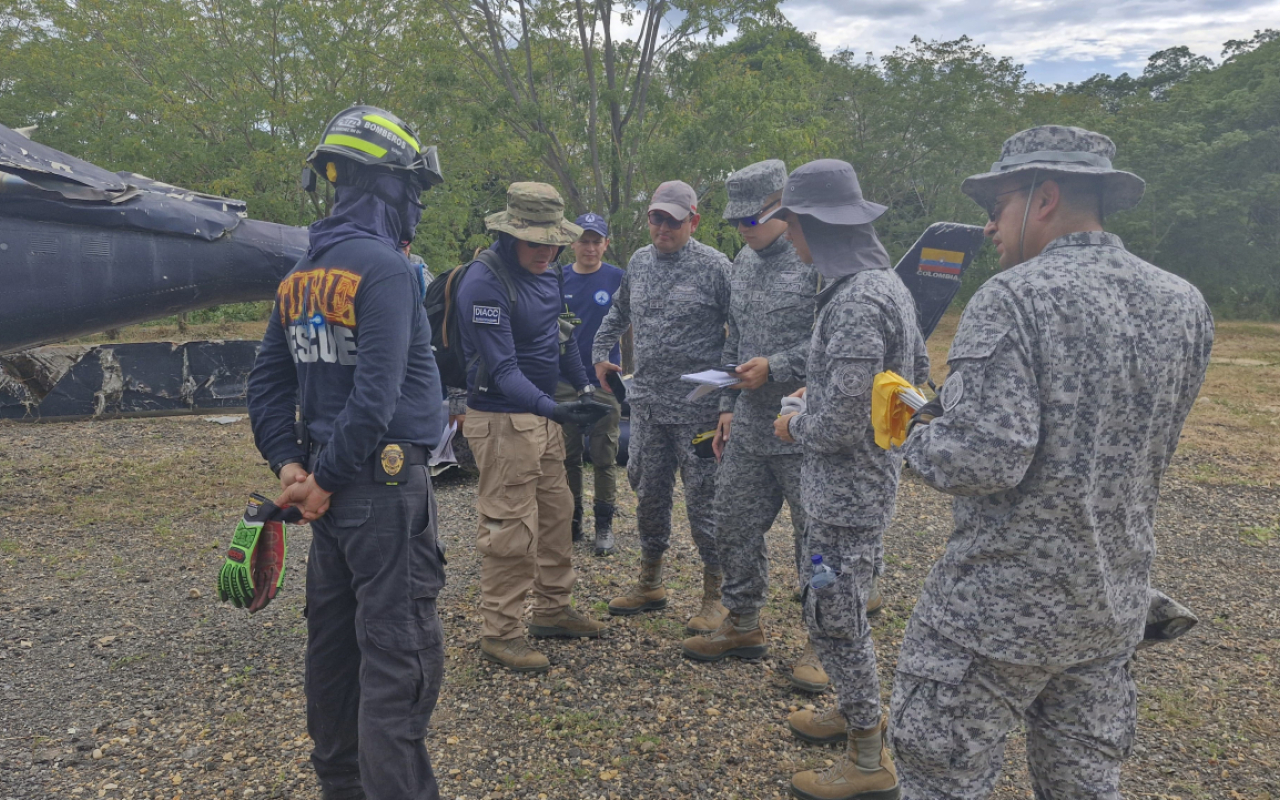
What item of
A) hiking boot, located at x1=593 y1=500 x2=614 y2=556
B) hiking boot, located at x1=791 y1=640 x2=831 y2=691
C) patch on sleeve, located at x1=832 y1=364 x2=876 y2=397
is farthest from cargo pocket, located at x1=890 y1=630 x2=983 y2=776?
hiking boot, located at x1=593 y1=500 x2=614 y2=556

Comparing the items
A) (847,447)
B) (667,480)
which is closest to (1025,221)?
(847,447)

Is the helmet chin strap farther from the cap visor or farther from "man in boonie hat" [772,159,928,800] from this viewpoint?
the cap visor

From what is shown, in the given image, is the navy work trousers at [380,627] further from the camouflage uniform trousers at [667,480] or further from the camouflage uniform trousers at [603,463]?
the camouflage uniform trousers at [603,463]

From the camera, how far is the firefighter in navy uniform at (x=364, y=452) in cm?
234

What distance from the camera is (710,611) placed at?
163 inches

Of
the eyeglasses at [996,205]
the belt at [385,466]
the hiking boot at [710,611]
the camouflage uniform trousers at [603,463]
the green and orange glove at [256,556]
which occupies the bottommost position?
the hiking boot at [710,611]

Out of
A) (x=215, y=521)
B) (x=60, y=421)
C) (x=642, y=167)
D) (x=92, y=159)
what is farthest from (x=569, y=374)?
(x=92, y=159)

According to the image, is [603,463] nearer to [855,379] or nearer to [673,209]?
[673,209]

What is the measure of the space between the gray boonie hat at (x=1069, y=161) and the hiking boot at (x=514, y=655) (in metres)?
2.74

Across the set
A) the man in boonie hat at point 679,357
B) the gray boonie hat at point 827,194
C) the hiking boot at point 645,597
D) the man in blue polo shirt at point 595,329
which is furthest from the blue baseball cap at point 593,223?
the gray boonie hat at point 827,194

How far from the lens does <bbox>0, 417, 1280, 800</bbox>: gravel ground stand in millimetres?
3021

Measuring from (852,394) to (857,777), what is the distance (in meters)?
1.28

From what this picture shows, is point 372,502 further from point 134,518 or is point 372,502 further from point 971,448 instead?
point 134,518

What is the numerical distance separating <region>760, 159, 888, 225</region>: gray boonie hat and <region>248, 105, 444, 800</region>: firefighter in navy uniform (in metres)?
1.22
